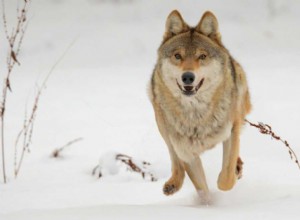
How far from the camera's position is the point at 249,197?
176 inches

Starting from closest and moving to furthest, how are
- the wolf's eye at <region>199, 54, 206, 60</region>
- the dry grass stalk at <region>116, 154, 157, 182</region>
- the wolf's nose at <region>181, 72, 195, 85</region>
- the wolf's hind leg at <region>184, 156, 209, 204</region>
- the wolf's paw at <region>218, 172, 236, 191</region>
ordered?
the wolf's nose at <region>181, 72, 195, 85</region>, the wolf's eye at <region>199, 54, 206, 60</region>, the wolf's paw at <region>218, 172, 236, 191</region>, the wolf's hind leg at <region>184, 156, 209, 204</region>, the dry grass stalk at <region>116, 154, 157, 182</region>

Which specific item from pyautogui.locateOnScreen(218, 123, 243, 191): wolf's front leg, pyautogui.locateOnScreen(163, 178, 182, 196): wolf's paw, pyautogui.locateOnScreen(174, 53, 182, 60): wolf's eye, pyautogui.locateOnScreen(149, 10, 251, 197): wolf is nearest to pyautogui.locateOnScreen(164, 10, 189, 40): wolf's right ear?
pyautogui.locateOnScreen(149, 10, 251, 197): wolf

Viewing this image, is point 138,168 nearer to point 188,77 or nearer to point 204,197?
point 204,197

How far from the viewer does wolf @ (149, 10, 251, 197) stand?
4035 millimetres

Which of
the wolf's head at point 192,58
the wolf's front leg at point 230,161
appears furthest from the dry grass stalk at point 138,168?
the wolf's head at point 192,58

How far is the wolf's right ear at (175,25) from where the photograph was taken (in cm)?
430

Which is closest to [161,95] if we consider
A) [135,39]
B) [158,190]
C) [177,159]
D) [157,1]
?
[177,159]

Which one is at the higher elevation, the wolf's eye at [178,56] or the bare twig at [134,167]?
the wolf's eye at [178,56]

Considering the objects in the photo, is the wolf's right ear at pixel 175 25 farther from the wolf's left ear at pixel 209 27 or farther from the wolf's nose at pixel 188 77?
the wolf's nose at pixel 188 77

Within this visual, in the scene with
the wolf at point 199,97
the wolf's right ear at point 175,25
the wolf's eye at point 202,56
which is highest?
the wolf's right ear at point 175,25

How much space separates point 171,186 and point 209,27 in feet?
4.07

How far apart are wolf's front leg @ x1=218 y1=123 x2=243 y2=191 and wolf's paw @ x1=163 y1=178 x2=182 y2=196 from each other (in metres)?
0.34

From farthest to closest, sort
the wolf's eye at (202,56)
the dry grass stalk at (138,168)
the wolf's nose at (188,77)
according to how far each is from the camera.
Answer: the dry grass stalk at (138,168) < the wolf's eye at (202,56) < the wolf's nose at (188,77)

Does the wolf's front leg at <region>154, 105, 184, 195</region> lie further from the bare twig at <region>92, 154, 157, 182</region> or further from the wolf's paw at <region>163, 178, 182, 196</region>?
the bare twig at <region>92, 154, 157, 182</region>
